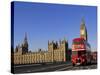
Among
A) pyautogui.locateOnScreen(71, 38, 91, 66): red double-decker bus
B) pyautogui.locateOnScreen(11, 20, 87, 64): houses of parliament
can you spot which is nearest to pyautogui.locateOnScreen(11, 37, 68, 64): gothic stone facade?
pyautogui.locateOnScreen(11, 20, 87, 64): houses of parliament

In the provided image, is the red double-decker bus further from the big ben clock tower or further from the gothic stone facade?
the gothic stone facade

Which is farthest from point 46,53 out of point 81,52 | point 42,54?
point 81,52

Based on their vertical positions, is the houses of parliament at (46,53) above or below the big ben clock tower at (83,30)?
A: below

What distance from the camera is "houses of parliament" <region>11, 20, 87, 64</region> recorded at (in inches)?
126

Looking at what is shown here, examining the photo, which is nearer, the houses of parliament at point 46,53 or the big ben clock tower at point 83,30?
the houses of parliament at point 46,53

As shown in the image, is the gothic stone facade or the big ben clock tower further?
the big ben clock tower

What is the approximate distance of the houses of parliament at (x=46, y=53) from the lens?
10.5 ft

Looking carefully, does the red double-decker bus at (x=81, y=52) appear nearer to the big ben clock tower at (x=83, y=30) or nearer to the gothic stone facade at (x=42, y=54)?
the big ben clock tower at (x=83, y=30)

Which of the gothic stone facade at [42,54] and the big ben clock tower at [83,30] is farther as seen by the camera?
the big ben clock tower at [83,30]

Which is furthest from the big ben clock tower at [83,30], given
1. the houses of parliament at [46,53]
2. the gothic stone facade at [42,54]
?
the gothic stone facade at [42,54]

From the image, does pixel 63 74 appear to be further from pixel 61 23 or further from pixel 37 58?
pixel 61 23

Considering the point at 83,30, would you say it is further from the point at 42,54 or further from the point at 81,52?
the point at 42,54

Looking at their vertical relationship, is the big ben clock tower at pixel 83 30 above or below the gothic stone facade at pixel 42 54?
above

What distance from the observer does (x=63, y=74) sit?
3463 mm
